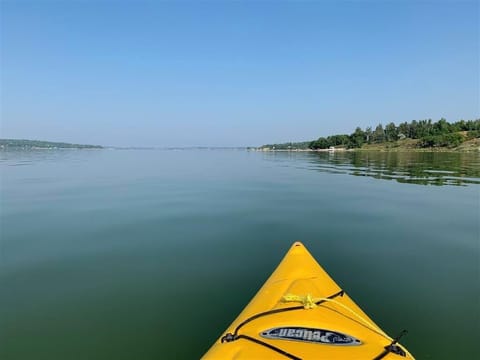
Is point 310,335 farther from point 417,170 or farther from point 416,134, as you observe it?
point 416,134

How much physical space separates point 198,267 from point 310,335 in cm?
408

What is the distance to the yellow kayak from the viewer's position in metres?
3.22

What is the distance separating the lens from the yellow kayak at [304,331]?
3217 mm

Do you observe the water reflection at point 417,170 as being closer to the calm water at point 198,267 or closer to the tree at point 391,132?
the calm water at point 198,267

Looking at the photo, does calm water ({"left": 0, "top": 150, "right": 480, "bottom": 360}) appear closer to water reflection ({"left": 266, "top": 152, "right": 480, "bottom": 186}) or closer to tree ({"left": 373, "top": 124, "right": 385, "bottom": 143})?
water reflection ({"left": 266, "top": 152, "right": 480, "bottom": 186})

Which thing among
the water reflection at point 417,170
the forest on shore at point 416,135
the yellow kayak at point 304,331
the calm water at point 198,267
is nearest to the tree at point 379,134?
the forest on shore at point 416,135

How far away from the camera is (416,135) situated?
13300 cm

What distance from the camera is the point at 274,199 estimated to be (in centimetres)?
1578

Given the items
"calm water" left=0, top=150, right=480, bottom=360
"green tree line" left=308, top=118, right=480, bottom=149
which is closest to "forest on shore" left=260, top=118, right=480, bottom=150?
"green tree line" left=308, top=118, right=480, bottom=149

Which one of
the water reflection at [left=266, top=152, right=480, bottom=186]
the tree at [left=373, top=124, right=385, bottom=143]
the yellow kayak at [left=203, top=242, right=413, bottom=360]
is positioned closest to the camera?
the yellow kayak at [left=203, top=242, right=413, bottom=360]

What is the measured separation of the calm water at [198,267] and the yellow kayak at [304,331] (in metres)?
1.06

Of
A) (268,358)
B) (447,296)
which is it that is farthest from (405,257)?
(268,358)

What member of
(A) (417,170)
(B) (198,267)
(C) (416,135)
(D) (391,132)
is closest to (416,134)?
(C) (416,135)

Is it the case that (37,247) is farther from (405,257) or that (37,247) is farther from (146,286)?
(405,257)
